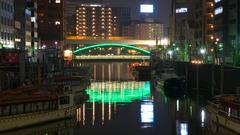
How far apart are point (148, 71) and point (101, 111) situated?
7584cm

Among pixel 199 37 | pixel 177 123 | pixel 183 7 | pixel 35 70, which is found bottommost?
pixel 177 123

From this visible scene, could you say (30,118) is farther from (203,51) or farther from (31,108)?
(203,51)

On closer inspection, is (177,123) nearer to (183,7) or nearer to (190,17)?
(190,17)

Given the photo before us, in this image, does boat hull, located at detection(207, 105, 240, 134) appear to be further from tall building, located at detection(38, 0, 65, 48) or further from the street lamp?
tall building, located at detection(38, 0, 65, 48)

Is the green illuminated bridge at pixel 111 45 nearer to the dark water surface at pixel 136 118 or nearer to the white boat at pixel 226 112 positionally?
the dark water surface at pixel 136 118

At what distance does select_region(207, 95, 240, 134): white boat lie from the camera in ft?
129

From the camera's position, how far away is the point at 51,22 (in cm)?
15100

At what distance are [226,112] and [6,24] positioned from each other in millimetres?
51414

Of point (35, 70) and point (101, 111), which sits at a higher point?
point (35, 70)

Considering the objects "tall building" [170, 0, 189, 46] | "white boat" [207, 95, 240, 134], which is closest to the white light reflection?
"white boat" [207, 95, 240, 134]

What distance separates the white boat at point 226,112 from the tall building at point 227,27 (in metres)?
41.2

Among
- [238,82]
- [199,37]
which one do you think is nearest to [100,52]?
[199,37]

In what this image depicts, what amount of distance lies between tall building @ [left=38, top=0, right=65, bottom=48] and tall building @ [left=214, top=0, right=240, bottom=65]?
210 ft

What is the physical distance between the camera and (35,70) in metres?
73.6
